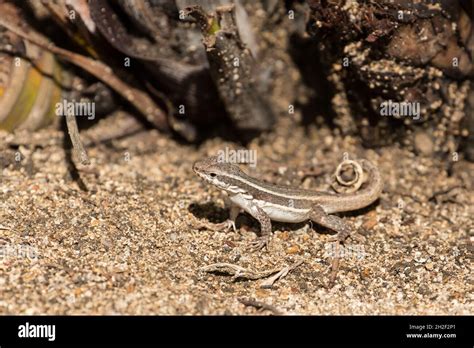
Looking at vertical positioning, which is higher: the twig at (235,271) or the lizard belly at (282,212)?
the lizard belly at (282,212)

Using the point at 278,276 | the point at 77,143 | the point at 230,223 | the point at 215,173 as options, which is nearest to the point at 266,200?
the point at 230,223

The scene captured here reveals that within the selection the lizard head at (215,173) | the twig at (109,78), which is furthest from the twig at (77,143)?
the lizard head at (215,173)

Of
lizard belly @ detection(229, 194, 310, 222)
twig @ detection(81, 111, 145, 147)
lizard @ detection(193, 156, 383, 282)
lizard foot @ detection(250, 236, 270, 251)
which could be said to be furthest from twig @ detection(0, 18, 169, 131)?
lizard foot @ detection(250, 236, 270, 251)

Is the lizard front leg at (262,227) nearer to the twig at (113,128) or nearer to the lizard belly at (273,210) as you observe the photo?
the lizard belly at (273,210)

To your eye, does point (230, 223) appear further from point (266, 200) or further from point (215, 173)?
point (215, 173)

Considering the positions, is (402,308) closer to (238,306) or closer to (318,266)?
(318,266)
